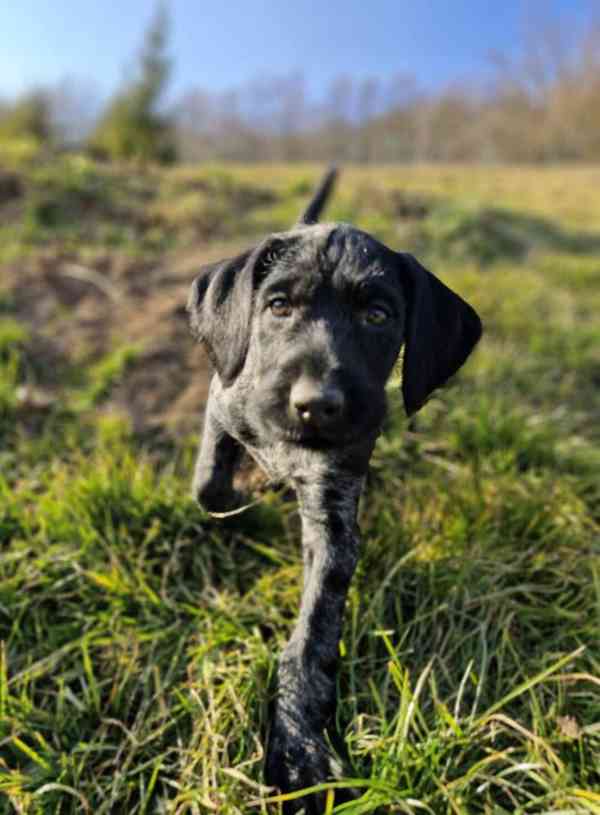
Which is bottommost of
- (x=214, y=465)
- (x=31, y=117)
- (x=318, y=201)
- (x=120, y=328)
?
(x=120, y=328)

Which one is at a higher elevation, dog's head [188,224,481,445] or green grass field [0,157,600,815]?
dog's head [188,224,481,445]

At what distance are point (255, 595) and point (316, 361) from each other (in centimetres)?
138

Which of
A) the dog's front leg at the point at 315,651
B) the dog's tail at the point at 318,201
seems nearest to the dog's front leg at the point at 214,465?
the dog's front leg at the point at 315,651

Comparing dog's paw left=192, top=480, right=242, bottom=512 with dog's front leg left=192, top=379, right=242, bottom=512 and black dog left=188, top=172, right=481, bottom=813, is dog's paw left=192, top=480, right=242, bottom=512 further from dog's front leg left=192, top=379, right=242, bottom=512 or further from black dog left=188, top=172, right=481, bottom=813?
black dog left=188, top=172, right=481, bottom=813

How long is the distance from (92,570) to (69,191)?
23.4 feet

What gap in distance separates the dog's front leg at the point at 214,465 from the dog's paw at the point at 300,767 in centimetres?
97

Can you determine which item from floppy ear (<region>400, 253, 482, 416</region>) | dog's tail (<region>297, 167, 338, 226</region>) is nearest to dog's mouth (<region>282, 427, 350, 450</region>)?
floppy ear (<region>400, 253, 482, 416</region>)

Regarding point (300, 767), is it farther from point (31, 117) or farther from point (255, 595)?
point (31, 117)

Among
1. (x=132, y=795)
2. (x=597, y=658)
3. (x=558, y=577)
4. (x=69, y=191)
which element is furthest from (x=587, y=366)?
(x=69, y=191)

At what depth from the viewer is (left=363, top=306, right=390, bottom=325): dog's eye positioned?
94.4 inches

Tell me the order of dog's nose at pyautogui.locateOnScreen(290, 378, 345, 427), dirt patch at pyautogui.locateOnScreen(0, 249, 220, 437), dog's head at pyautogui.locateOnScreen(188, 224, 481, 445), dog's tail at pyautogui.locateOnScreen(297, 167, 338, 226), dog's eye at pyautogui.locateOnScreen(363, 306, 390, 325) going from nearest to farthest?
dog's nose at pyautogui.locateOnScreen(290, 378, 345, 427) < dog's head at pyautogui.locateOnScreen(188, 224, 481, 445) < dog's eye at pyautogui.locateOnScreen(363, 306, 390, 325) < dog's tail at pyautogui.locateOnScreen(297, 167, 338, 226) < dirt patch at pyautogui.locateOnScreen(0, 249, 220, 437)

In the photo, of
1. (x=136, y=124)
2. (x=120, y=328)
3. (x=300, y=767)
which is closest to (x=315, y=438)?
(x=300, y=767)

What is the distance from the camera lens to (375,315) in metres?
2.42

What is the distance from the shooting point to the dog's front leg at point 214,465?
289 centimetres
